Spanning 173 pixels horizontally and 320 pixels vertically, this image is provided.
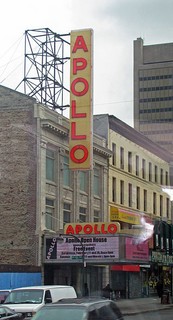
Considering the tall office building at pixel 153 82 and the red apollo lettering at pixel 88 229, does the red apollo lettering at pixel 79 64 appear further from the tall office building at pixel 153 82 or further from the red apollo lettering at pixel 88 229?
the tall office building at pixel 153 82

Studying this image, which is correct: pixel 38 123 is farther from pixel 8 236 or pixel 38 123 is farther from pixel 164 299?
pixel 164 299

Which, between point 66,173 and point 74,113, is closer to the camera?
point 74,113

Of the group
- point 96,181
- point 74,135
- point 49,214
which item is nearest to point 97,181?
point 96,181

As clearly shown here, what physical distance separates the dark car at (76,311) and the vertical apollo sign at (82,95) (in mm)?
30083

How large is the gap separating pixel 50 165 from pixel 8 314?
25.4m

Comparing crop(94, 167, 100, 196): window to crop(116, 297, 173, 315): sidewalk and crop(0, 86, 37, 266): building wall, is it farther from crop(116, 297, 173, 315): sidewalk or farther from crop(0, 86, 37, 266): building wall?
crop(116, 297, 173, 315): sidewalk

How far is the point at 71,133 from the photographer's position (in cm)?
4516

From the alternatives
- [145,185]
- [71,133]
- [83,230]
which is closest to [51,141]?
[71,133]

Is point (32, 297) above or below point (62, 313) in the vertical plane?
below

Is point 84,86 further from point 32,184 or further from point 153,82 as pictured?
point 153,82

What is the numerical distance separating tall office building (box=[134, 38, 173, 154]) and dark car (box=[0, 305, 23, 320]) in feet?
Result: 29.5

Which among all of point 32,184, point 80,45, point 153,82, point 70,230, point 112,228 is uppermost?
point 80,45

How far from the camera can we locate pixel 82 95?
1770 inches

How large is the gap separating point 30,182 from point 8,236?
140 inches
